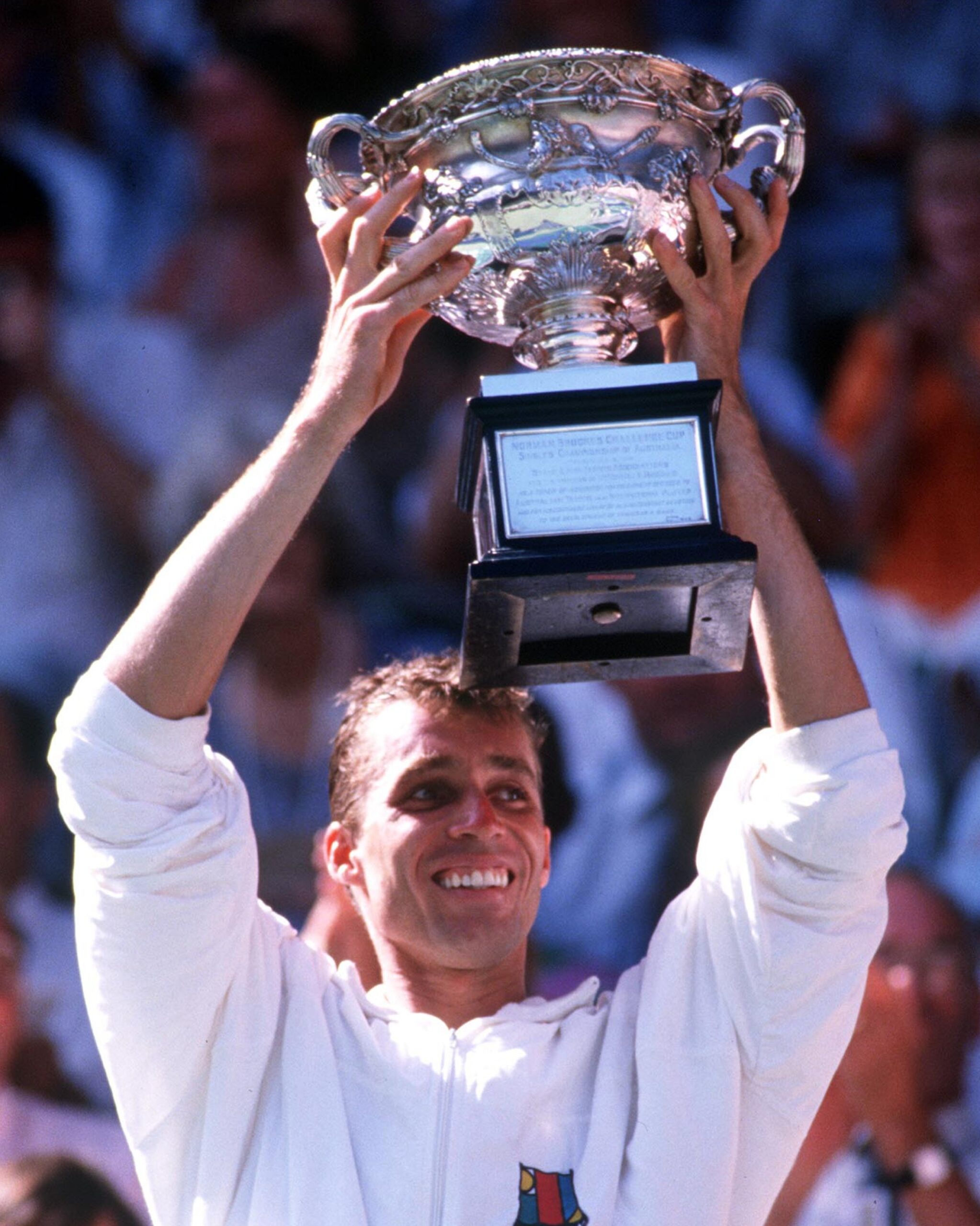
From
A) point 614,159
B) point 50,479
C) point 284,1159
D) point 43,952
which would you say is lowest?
point 43,952

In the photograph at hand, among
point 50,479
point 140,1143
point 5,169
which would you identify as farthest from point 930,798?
point 5,169

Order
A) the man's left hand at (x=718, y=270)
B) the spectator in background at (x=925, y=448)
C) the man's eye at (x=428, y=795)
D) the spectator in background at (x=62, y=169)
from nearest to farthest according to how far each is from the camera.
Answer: the man's left hand at (x=718, y=270)
the man's eye at (x=428, y=795)
the spectator in background at (x=925, y=448)
the spectator in background at (x=62, y=169)

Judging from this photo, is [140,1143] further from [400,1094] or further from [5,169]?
[5,169]

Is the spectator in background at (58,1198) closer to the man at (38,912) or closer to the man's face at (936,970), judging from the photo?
the man at (38,912)

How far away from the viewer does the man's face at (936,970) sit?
13.8ft

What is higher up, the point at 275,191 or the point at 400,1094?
the point at 275,191

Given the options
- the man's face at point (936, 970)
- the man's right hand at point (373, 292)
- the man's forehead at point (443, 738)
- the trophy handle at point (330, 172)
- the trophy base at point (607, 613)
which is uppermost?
the trophy handle at point (330, 172)

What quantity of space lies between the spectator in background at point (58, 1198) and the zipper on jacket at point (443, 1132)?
7.70 feet

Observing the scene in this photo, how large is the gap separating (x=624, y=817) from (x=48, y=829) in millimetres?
1512

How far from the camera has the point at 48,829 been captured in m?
4.91

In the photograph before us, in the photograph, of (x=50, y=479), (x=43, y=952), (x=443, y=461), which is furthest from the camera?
(x=50, y=479)

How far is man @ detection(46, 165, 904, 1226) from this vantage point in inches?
85.0

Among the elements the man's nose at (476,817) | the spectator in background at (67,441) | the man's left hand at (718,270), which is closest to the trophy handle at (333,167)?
the man's left hand at (718,270)

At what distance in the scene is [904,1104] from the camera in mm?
4059
